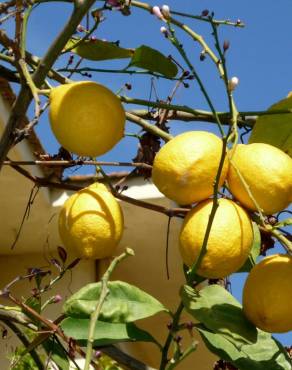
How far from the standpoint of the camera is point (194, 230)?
2.69 feet

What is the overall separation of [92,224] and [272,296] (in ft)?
0.77

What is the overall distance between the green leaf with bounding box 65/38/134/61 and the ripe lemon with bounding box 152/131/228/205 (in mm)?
310

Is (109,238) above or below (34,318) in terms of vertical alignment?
above

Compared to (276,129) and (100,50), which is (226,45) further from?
(100,50)

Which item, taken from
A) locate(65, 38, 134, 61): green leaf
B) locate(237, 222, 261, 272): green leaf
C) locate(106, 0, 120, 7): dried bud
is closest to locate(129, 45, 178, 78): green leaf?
locate(65, 38, 134, 61): green leaf

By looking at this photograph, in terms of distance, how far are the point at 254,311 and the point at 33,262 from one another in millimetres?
2157

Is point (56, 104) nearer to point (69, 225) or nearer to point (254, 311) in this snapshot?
point (69, 225)

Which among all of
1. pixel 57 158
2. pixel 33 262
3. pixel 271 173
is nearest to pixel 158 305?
pixel 271 173

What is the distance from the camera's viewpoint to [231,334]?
2.75 ft

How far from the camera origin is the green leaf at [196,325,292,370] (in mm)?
895

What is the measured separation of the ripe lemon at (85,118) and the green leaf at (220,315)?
191 mm

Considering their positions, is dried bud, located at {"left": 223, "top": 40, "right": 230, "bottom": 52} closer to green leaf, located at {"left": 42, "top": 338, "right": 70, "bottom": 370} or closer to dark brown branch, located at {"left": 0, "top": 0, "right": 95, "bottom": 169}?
dark brown branch, located at {"left": 0, "top": 0, "right": 95, "bottom": 169}

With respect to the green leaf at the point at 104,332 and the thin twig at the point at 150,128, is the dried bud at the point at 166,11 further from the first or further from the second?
the green leaf at the point at 104,332

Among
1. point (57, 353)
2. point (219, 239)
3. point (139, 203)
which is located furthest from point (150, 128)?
point (57, 353)
